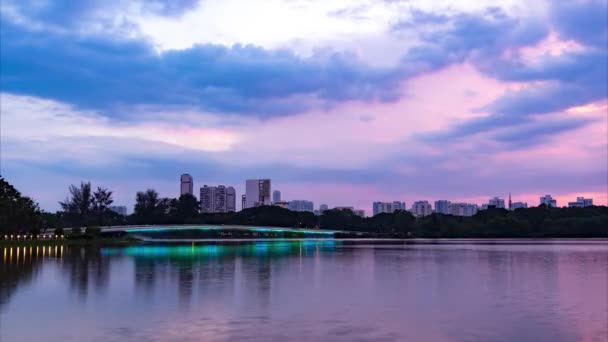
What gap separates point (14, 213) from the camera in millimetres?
76250

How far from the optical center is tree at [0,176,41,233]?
7438cm

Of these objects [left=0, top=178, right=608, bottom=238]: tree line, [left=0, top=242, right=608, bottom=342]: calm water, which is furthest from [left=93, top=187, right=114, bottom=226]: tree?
[left=0, top=242, right=608, bottom=342]: calm water

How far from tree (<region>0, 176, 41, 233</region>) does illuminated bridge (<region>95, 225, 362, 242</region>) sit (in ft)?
63.0

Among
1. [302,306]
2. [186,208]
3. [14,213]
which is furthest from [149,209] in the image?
[302,306]

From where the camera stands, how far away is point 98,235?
94688mm

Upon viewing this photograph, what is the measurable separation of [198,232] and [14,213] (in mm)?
101705

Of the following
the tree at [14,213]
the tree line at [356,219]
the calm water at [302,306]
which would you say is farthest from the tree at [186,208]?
the calm water at [302,306]

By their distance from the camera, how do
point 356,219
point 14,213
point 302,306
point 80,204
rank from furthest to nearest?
point 356,219, point 80,204, point 14,213, point 302,306

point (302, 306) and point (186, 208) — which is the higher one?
point (186, 208)

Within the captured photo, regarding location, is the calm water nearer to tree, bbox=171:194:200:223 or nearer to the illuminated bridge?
the illuminated bridge

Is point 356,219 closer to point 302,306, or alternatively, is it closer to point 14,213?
point 14,213

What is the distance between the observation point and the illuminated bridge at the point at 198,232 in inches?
4500

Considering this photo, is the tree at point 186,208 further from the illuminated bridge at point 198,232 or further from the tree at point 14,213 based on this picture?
the tree at point 14,213

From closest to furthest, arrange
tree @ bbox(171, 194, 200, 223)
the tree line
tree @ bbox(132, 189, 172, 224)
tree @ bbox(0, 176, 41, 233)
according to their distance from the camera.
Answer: tree @ bbox(0, 176, 41, 233)
the tree line
tree @ bbox(132, 189, 172, 224)
tree @ bbox(171, 194, 200, 223)
